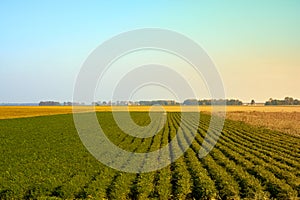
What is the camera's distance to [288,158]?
1802 cm

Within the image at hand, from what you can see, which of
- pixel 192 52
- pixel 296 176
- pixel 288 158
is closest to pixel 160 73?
pixel 192 52

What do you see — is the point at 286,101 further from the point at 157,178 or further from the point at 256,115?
the point at 157,178

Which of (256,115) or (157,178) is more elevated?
(256,115)

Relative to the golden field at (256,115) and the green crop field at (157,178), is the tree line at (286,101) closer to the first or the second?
the golden field at (256,115)

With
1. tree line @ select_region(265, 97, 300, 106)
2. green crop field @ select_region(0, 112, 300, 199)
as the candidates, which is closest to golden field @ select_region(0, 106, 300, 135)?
green crop field @ select_region(0, 112, 300, 199)

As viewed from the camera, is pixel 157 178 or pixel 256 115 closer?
pixel 157 178

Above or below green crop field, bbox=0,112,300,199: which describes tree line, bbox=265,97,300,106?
above

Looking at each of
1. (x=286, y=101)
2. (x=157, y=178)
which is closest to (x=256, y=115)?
(x=157, y=178)

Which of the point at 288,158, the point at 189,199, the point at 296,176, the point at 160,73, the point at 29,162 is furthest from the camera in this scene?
the point at 160,73

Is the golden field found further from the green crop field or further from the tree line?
the tree line

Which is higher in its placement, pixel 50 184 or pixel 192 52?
pixel 192 52

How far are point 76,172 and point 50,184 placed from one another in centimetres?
232

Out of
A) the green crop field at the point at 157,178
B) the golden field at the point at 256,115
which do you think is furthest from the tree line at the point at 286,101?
the green crop field at the point at 157,178

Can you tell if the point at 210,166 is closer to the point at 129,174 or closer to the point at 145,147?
the point at 129,174
